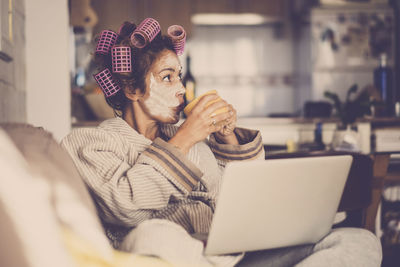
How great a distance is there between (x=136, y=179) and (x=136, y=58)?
0.39m

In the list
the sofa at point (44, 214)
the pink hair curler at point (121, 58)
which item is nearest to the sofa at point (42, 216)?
the sofa at point (44, 214)

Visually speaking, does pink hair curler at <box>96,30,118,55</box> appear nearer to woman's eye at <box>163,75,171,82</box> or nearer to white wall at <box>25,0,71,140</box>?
woman's eye at <box>163,75,171,82</box>

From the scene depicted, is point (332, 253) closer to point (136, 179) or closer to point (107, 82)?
point (136, 179)

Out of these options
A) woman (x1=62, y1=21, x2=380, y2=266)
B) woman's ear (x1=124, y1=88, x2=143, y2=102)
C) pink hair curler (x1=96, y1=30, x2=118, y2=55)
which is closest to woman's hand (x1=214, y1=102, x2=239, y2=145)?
woman (x1=62, y1=21, x2=380, y2=266)

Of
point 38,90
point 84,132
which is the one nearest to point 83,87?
point 38,90

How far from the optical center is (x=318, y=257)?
0.82 meters

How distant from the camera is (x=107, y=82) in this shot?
3.76 feet

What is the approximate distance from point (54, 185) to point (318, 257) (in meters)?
0.54

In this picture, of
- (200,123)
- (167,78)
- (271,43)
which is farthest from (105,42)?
(271,43)

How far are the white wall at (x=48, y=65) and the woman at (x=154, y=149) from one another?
31.9 inches

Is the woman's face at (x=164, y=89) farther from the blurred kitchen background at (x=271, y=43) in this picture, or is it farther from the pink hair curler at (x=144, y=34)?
the blurred kitchen background at (x=271, y=43)

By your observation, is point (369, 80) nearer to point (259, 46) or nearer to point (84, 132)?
point (259, 46)

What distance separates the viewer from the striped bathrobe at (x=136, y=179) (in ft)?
2.89

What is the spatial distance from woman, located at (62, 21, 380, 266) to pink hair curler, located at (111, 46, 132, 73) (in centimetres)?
1
